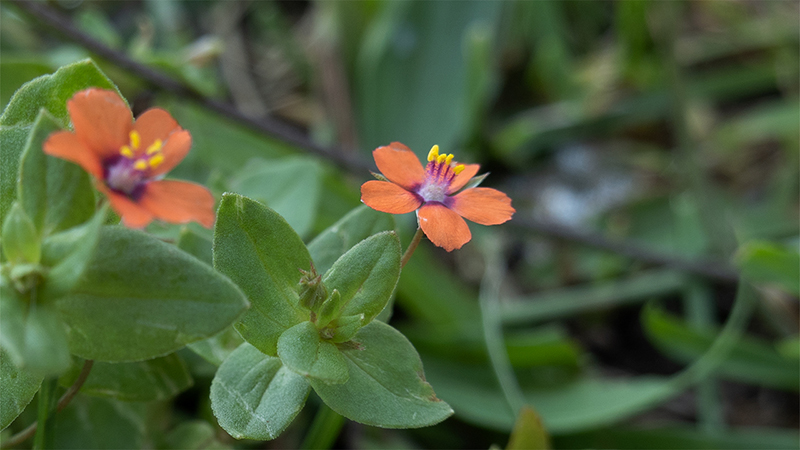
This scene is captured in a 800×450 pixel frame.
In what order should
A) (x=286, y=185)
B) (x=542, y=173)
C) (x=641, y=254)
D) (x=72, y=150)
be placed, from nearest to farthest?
(x=72, y=150) < (x=286, y=185) < (x=641, y=254) < (x=542, y=173)

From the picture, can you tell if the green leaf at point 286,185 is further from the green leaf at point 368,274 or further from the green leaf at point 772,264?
the green leaf at point 772,264

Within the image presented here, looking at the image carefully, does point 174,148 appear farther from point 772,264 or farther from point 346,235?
point 772,264

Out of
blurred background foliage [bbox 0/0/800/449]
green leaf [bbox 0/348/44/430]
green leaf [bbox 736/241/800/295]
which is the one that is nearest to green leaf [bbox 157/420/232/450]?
blurred background foliage [bbox 0/0/800/449]

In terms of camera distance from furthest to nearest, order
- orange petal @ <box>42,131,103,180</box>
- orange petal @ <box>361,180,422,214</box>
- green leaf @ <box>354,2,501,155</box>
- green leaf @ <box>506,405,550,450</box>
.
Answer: green leaf @ <box>354,2,501,155</box>
green leaf @ <box>506,405,550,450</box>
orange petal @ <box>361,180,422,214</box>
orange petal @ <box>42,131,103,180</box>

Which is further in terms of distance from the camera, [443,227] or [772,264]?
[772,264]

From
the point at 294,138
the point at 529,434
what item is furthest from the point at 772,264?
the point at 294,138

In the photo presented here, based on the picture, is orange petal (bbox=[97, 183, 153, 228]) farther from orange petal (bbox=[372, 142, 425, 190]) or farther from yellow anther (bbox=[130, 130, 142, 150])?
orange petal (bbox=[372, 142, 425, 190])

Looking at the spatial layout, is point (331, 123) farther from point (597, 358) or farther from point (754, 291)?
point (754, 291)
